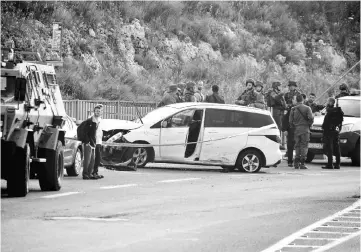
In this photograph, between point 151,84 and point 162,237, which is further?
point 151,84

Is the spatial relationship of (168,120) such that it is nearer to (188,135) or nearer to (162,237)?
(188,135)

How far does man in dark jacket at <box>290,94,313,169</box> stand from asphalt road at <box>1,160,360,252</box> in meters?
2.94

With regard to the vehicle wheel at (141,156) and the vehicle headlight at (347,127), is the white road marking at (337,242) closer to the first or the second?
the vehicle wheel at (141,156)

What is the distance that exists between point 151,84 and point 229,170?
15.7 metres

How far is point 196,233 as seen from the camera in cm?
1421

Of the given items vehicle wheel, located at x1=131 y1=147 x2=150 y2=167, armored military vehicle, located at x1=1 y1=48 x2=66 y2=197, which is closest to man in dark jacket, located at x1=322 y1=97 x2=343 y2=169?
vehicle wheel, located at x1=131 y1=147 x2=150 y2=167

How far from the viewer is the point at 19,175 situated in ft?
63.2

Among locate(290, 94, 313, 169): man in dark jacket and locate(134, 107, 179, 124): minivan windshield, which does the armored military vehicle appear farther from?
locate(290, 94, 313, 169): man in dark jacket

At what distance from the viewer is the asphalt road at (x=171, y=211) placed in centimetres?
1324

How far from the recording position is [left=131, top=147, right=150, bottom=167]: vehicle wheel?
27656 millimetres

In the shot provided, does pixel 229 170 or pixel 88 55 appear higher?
pixel 88 55

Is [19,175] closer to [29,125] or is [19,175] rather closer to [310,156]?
[29,125]

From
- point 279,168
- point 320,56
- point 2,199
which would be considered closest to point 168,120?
point 279,168

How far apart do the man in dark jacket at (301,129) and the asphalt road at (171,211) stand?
2.94m
